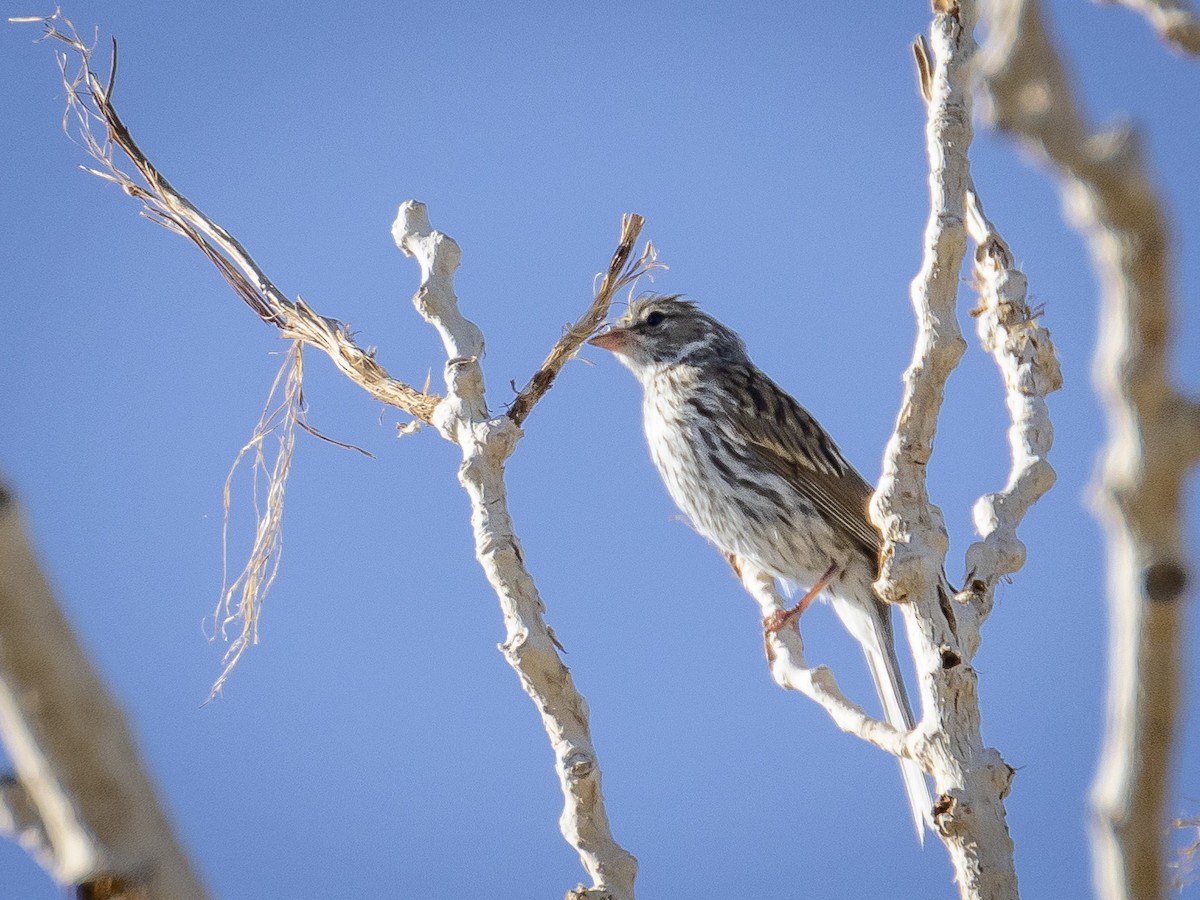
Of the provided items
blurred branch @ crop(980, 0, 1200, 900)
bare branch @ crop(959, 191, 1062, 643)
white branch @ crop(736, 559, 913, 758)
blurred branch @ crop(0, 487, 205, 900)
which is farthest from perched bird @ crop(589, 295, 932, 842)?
blurred branch @ crop(0, 487, 205, 900)

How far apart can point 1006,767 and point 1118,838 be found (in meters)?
1.97

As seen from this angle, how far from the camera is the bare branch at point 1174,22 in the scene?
267cm

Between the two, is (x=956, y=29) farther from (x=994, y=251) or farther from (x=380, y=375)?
(x=380, y=375)

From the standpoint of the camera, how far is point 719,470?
6270 mm

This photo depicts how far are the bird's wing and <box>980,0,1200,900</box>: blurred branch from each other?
15.0 feet

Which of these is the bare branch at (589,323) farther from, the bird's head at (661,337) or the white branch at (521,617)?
the bird's head at (661,337)

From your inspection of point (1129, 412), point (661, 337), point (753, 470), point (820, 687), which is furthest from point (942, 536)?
point (661, 337)

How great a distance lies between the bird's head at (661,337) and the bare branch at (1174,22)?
13.5 feet

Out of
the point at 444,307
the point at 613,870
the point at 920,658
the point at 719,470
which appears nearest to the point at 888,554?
the point at 920,658

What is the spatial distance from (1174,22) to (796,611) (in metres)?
3.09

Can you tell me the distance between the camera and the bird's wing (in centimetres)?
598

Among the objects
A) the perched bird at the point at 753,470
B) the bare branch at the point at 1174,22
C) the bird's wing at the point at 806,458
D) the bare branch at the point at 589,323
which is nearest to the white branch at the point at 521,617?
the bare branch at the point at 589,323

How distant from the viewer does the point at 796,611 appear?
5383 mm

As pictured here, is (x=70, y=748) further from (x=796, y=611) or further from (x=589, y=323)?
(x=796, y=611)
